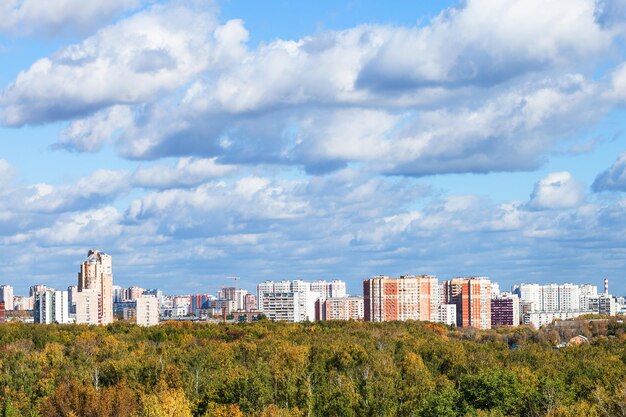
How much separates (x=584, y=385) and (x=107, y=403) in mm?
25066

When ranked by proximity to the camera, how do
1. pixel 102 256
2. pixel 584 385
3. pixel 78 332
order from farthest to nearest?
pixel 102 256
pixel 78 332
pixel 584 385

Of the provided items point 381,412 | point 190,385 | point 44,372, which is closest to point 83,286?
point 44,372

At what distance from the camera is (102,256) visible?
568ft

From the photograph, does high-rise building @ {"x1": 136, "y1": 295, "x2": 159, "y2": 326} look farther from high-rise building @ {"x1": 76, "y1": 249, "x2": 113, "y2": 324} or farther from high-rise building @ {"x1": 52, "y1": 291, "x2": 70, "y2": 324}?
high-rise building @ {"x1": 52, "y1": 291, "x2": 70, "y2": 324}

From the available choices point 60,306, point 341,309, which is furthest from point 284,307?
point 60,306

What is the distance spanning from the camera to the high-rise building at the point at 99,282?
159000 mm

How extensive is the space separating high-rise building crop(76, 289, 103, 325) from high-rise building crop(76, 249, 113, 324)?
1.36m

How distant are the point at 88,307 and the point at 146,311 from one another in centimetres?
2330

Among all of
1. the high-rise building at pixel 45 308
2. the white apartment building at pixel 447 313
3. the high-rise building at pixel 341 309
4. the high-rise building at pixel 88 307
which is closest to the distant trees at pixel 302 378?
the high-rise building at pixel 88 307

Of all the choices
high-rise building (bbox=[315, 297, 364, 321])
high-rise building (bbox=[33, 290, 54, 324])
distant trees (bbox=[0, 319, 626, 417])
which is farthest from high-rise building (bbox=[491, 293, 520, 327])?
distant trees (bbox=[0, 319, 626, 417])

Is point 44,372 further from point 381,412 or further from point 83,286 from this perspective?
point 83,286

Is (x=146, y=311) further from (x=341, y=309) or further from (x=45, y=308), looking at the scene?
(x=341, y=309)

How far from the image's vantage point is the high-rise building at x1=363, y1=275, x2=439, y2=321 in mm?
150125

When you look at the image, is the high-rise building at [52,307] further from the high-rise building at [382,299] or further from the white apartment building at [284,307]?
the high-rise building at [382,299]
